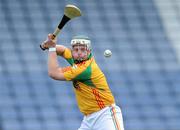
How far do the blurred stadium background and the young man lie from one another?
3.90m

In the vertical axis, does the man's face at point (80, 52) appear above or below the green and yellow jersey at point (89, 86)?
above

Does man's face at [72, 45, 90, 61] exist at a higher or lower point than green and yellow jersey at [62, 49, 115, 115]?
higher

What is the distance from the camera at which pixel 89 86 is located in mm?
5582

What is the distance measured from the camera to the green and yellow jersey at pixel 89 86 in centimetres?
554

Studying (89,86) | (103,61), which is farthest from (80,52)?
(103,61)

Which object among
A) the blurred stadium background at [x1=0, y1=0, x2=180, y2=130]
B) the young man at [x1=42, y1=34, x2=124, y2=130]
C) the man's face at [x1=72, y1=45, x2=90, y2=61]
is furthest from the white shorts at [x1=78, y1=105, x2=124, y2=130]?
the blurred stadium background at [x1=0, y1=0, x2=180, y2=130]

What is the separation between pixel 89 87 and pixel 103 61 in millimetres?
5062

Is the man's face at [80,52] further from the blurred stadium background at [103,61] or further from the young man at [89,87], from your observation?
the blurred stadium background at [103,61]

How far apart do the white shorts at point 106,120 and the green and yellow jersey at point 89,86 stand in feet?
0.14

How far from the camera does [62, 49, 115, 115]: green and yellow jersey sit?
5.54 meters

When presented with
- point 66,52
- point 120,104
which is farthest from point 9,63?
point 66,52

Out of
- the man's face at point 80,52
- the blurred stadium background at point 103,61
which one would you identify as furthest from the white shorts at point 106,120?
the blurred stadium background at point 103,61

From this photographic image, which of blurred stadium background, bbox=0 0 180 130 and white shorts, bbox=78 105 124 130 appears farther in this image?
blurred stadium background, bbox=0 0 180 130

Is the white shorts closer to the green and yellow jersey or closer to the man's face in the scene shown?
the green and yellow jersey
